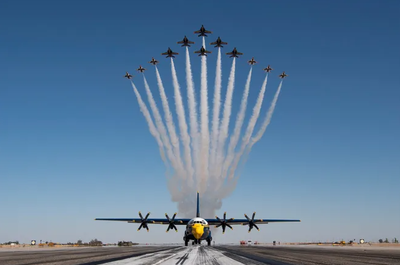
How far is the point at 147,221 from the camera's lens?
250 ft

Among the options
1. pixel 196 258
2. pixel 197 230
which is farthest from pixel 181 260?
pixel 197 230

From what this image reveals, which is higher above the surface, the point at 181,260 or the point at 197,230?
the point at 197,230

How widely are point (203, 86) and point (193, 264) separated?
2099 inches

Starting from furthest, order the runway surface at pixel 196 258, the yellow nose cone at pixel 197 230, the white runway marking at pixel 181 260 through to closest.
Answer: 1. the yellow nose cone at pixel 197 230
2. the runway surface at pixel 196 258
3. the white runway marking at pixel 181 260

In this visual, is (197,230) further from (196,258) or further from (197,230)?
(196,258)

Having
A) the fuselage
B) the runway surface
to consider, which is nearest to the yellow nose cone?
the fuselage

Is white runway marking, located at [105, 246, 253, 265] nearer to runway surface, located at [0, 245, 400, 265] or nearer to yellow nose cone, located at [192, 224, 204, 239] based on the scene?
runway surface, located at [0, 245, 400, 265]

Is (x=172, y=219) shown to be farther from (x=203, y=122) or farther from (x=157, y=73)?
(x=157, y=73)

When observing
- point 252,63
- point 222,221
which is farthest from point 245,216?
point 252,63

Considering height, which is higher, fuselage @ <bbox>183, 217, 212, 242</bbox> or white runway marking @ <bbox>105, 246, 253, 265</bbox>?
fuselage @ <bbox>183, 217, 212, 242</bbox>

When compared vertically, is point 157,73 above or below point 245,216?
above

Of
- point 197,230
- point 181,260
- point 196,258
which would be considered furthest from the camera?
point 197,230

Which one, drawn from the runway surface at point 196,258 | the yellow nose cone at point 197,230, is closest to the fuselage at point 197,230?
the yellow nose cone at point 197,230

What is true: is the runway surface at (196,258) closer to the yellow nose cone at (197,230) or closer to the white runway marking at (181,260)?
the white runway marking at (181,260)
